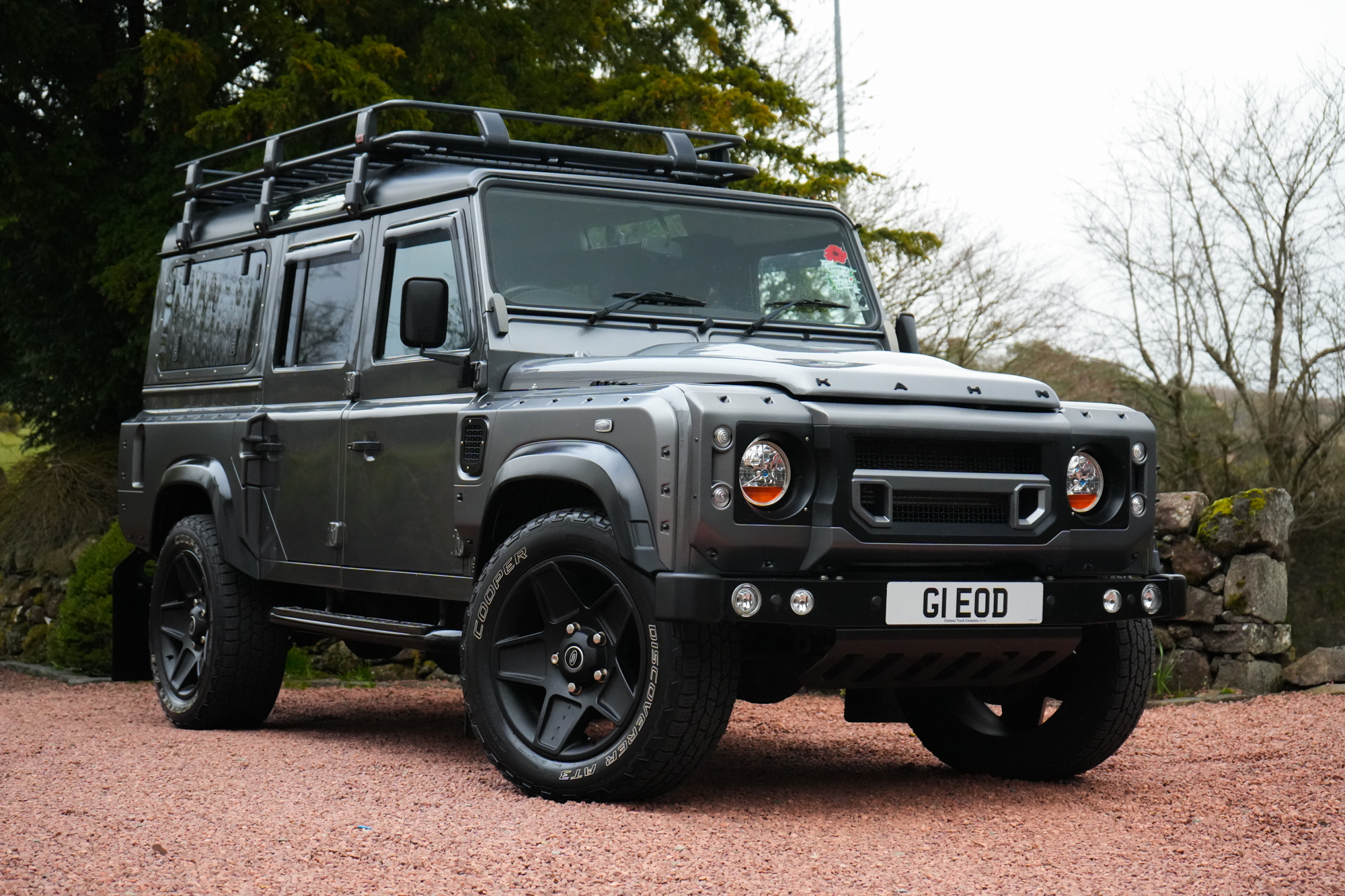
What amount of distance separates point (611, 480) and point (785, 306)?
1.78 meters

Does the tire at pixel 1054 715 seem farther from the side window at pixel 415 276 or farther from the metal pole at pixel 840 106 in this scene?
the metal pole at pixel 840 106

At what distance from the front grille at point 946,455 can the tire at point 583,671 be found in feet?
2.46

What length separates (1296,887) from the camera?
4395mm

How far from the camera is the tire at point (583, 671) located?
4965 mm

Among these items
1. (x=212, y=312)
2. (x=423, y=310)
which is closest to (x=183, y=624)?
(x=212, y=312)

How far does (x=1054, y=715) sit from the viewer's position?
6109 millimetres

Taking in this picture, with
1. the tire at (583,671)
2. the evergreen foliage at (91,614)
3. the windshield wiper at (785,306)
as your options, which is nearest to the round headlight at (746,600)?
the tire at (583,671)

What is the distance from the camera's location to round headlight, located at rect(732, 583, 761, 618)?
4.80 metres

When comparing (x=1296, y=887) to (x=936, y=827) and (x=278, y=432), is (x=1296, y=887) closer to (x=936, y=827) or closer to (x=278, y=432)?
(x=936, y=827)

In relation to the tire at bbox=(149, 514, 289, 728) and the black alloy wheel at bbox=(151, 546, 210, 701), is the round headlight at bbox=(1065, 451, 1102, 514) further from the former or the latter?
the black alloy wheel at bbox=(151, 546, 210, 701)

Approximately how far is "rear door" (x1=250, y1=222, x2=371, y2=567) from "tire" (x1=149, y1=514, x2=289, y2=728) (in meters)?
0.31

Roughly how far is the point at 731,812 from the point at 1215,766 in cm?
249

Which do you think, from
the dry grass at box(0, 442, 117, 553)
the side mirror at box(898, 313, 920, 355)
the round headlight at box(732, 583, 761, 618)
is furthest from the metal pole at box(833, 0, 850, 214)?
the round headlight at box(732, 583, 761, 618)

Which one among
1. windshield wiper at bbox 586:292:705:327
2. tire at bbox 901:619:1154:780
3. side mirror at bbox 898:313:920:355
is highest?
side mirror at bbox 898:313:920:355
